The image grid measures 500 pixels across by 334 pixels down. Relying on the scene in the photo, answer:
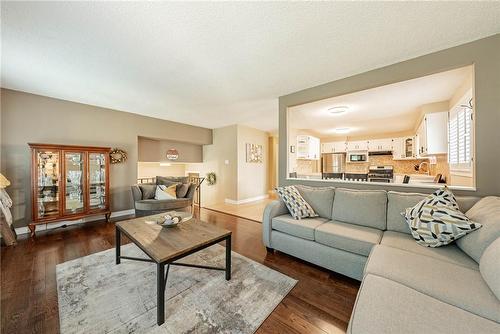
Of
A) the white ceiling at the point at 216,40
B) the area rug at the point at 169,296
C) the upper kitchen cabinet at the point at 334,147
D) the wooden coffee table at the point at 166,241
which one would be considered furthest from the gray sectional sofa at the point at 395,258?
the upper kitchen cabinet at the point at 334,147

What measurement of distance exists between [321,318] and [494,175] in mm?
2149

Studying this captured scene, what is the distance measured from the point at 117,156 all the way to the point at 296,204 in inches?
A: 155

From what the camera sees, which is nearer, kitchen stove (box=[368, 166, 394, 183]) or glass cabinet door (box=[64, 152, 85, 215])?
kitchen stove (box=[368, 166, 394, 183])

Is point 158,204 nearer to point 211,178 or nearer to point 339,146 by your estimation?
point 211,178

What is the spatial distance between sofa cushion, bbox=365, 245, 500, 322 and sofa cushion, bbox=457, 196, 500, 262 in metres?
0.18

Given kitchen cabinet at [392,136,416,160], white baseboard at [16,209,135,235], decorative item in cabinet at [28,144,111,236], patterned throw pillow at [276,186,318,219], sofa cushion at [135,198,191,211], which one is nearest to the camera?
patterned throw pillow at [276,186,318,219]

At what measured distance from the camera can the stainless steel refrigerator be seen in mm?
6555

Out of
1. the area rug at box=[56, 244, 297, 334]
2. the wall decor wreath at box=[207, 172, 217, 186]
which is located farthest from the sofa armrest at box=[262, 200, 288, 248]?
the wall decor wreath at box=[207, 172, 217, 186]

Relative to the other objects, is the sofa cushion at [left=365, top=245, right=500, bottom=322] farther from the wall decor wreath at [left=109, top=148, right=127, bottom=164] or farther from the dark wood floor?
the wall decor wreath at [left=109, top=148, right=127, bottom=164]

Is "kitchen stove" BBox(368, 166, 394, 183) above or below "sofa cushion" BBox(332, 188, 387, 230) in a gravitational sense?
above

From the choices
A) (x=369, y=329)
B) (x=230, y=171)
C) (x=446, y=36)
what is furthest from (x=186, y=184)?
(x=446, y=36)

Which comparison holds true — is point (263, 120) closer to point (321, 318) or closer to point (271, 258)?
point (271, 258)

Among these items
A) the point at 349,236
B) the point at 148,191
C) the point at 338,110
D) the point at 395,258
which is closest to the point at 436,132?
the point at 338,110

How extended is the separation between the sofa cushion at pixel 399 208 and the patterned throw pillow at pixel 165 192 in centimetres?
370
